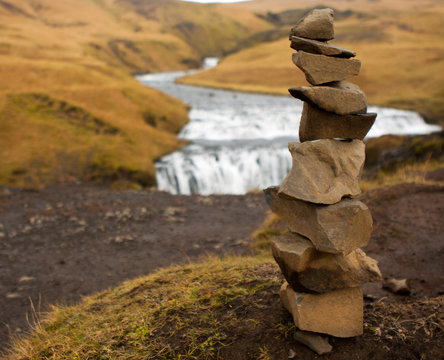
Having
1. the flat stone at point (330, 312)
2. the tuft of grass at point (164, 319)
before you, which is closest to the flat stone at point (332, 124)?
the flat stone at point (330, 312)

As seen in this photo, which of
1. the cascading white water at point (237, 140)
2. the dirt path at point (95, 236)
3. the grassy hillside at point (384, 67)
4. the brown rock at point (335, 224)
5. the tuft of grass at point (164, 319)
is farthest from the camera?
the grassy hillside at point (384, 67)

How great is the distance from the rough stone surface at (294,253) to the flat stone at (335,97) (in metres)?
1.37

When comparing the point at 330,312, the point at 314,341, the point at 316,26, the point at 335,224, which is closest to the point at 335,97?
the point at 316,26

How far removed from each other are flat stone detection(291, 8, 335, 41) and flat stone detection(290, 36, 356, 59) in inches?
2.5

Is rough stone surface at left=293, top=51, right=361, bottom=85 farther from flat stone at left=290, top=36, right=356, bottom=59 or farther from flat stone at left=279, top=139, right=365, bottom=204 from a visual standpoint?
flat stone at left=279, top=139, right=365, bottom=204

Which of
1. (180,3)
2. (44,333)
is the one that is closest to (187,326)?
(44,333)

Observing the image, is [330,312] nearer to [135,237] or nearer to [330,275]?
[330,275]

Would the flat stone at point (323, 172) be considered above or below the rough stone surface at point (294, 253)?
above

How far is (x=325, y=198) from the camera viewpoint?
3783mm

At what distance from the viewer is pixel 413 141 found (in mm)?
15930

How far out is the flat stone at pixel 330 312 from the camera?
3977mm

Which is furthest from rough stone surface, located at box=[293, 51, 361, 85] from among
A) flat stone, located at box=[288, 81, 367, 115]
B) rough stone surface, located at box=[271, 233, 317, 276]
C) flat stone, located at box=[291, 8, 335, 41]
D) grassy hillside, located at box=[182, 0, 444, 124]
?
grassy hillside, located at box=[182, 0, 444, 124]

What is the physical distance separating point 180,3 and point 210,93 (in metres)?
86.8

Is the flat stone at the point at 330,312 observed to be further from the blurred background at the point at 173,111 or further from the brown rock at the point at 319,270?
the blurred background at the point at 173,111
